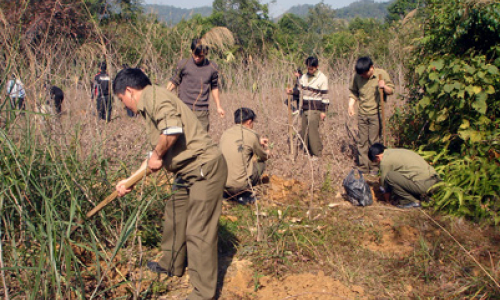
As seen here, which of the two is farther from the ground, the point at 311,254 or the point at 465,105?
the point at 465,105

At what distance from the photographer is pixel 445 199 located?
3.84m

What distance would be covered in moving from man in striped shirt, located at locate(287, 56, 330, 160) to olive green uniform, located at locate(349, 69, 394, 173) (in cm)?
43

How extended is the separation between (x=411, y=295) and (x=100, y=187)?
2463 millimetres

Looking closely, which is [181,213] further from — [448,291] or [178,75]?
[178,75]

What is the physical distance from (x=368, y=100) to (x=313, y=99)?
29.9 inches

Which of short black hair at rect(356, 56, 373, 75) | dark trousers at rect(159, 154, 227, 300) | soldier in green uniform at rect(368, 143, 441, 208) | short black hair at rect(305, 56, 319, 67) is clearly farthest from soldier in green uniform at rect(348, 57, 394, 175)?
dark trousers at rect(159, 154, 227, 300)

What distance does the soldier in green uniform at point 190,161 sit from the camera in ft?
7.59

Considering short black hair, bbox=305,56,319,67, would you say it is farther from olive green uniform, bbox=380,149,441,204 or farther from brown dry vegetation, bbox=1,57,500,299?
brown dry vegetation, bbox=1,57,500,299

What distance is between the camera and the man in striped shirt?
18.1 ft

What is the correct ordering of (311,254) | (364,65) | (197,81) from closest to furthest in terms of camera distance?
(311,254) < (197,81) < (364,65)

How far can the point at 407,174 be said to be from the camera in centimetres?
418

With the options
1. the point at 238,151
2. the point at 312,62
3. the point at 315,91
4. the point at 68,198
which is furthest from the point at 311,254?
the point at 312,62

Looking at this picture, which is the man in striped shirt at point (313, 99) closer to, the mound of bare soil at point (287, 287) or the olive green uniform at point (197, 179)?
the mound of bare soil at point (287, 287)

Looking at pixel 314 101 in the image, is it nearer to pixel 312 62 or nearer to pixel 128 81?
pixel 312 62
